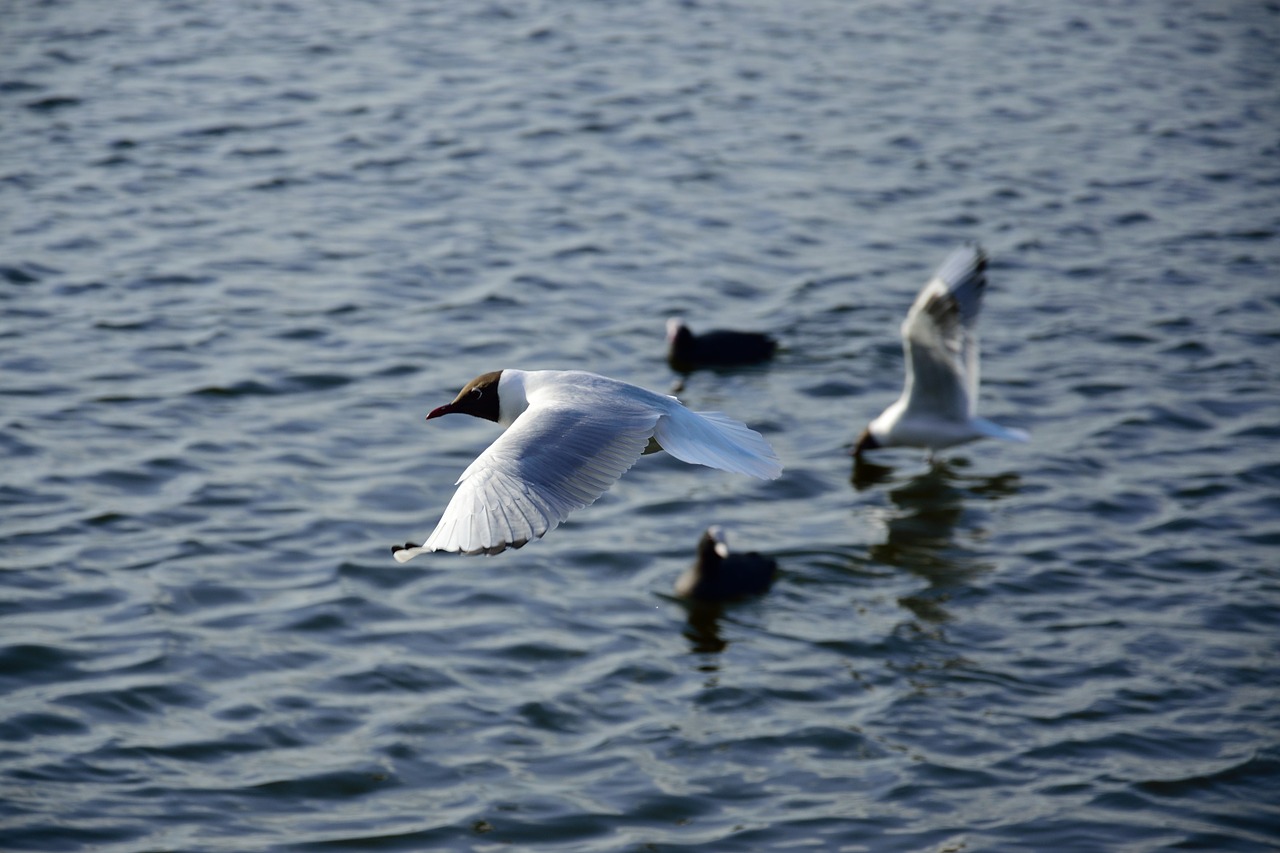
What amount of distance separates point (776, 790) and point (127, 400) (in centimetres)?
517

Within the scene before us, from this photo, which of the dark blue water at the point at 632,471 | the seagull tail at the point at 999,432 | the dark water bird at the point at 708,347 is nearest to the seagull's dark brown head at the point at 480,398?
the dark blue water at the point at 632,471

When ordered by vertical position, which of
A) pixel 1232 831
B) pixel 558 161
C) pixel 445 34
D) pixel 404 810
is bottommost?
pixel 1232 831

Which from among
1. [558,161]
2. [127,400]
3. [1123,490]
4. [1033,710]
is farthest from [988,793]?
[558,161]

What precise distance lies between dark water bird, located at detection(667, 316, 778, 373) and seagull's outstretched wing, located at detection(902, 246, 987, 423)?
1.40 m

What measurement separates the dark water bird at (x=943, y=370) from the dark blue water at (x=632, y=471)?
14.0 inches

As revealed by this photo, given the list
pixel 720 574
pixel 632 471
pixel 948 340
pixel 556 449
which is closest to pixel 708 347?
pixel 632 471

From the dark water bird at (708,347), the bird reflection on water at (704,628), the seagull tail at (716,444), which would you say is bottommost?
the bird reflection on water at (704,628)

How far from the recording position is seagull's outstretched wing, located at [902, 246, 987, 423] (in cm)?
952

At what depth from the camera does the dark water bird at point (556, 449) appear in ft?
14.2

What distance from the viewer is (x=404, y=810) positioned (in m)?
6.59

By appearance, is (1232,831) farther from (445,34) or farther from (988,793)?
(445,34)

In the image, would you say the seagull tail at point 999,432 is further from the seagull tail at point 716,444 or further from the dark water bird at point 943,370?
the seagull tail at point 716,444

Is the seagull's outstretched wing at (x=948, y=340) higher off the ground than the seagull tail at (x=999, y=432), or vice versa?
the seagull's outstretched wing at (x=948, y=340)

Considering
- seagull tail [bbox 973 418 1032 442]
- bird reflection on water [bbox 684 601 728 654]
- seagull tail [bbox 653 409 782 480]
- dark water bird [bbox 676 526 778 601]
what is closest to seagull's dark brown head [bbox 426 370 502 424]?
seagull tail [bbox 653 409 782 480]
